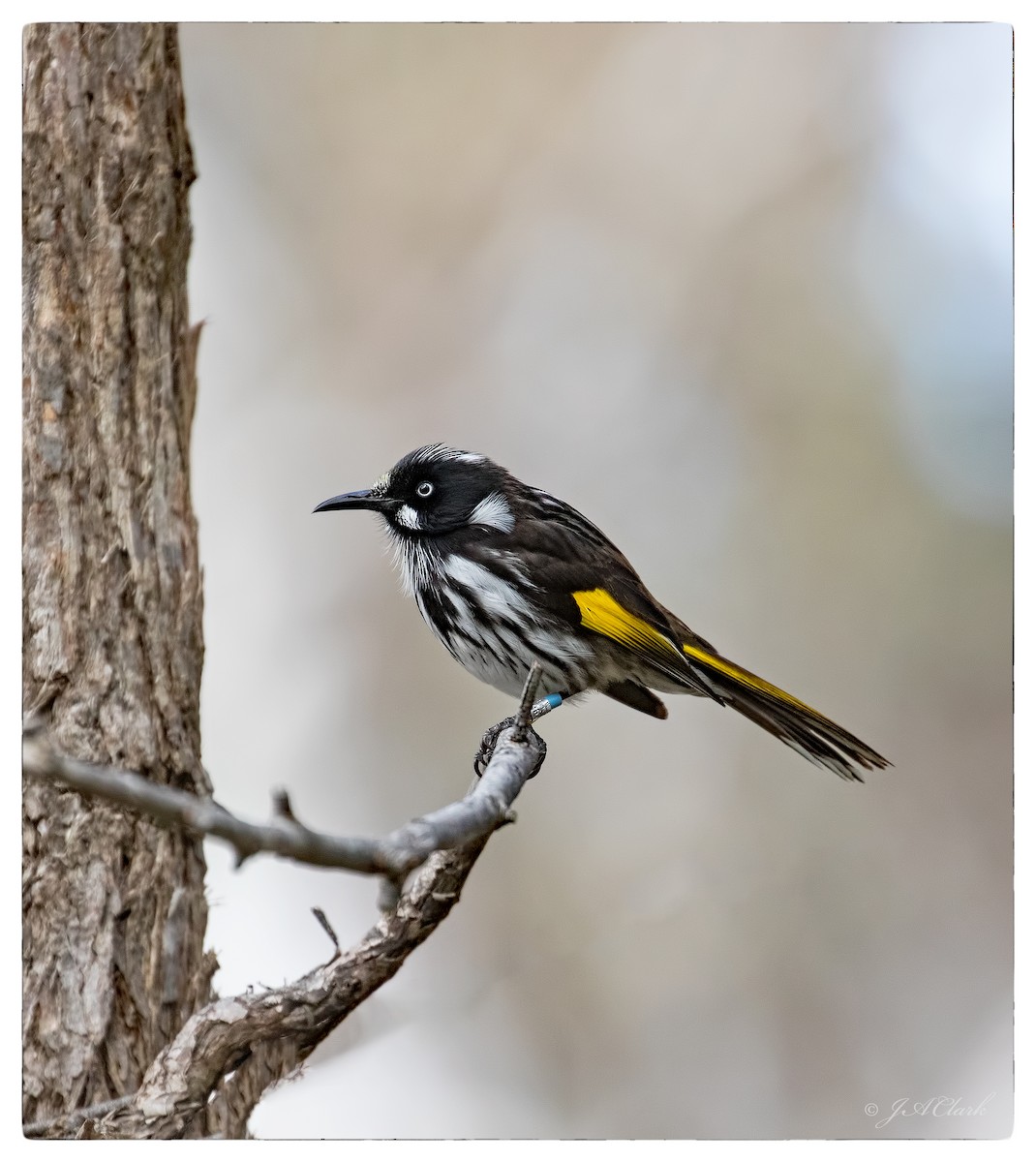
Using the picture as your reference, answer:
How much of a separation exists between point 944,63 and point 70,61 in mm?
1959

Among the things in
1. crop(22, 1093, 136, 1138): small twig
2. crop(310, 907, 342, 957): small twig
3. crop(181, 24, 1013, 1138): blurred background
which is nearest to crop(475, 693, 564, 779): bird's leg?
crop(181, 24, 1013, 1138): blurred background

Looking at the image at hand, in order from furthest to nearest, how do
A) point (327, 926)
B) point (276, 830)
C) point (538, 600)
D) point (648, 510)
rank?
1. point (648, 510)
2. point (538, 600)
3. point (327, 926)
4. point (276, 830)

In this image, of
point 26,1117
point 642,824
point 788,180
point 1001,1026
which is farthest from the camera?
point 642,824

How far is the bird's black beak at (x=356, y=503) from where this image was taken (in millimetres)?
2762

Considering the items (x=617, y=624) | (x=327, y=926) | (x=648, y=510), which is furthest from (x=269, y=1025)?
(x=648, y=510)

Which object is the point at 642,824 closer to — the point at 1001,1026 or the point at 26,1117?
the point at 1001,1026

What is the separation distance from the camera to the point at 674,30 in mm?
2596

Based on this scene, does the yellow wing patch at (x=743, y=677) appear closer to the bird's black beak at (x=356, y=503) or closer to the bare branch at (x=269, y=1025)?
the bare branch at (x=269, y=1025)

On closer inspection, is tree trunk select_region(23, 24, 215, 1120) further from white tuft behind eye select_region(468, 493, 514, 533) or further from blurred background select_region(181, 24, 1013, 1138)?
white tuft behind eye select_region(468, 493, 514, 533)

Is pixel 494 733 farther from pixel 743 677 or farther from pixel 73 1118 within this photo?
pixel 73 1118

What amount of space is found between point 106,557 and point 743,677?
4.98 ft

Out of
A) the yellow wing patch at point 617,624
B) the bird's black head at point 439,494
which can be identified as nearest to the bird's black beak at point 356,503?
the bird's black head at point 439,494

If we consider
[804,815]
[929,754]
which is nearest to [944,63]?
[929,754]

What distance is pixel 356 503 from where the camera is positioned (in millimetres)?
2814
